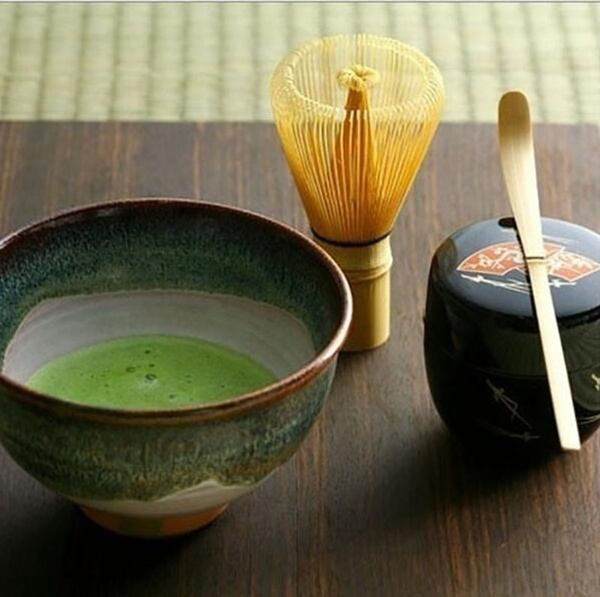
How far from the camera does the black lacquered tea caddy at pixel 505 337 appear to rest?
2.63 feet

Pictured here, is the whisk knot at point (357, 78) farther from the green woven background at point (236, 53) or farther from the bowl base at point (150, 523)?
the green woven background at point (236, 53)

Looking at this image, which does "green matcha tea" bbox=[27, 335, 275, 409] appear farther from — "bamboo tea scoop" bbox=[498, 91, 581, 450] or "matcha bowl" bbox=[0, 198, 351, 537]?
"bamboo tea scoop" bbox=[498, 91, 581, 450]

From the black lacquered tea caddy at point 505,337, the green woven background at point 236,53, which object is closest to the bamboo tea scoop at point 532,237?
the black lacquered tea caddy at point 505,337

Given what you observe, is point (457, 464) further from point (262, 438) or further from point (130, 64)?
point (130, 64)

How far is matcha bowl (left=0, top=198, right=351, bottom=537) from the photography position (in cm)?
70

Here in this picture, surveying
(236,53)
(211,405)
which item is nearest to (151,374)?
(211,405)

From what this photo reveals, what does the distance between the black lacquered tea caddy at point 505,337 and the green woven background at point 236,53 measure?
32.6 inches

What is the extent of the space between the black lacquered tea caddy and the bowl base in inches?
5.6

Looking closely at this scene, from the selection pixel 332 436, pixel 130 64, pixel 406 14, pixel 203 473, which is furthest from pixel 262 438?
pixel 406 14

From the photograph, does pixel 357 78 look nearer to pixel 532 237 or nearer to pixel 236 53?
pixel 532 237

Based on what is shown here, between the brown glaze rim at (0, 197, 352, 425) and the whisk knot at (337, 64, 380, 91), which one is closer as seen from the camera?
the brown glaze rim at (0, 197, 352, 425)

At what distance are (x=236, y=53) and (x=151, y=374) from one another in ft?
3.20

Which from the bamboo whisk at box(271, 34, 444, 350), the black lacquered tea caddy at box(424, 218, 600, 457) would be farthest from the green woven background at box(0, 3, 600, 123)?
the black lacquered tea caddy at box(424, 218, 600, 457)

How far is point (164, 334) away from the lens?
87cm
